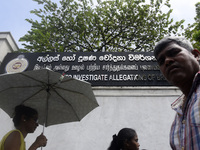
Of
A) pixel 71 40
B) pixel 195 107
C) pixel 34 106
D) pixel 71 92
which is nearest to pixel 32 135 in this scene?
pixel 34 106

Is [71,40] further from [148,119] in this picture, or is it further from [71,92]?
[71,92]

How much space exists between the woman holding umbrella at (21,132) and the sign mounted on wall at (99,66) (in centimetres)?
376

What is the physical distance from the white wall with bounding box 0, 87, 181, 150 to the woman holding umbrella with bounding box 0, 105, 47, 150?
8.67ft

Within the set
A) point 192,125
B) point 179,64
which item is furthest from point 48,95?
point 192,125

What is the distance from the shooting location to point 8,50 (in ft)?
24.9

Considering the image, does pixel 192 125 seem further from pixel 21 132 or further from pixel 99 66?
pixel 99 66

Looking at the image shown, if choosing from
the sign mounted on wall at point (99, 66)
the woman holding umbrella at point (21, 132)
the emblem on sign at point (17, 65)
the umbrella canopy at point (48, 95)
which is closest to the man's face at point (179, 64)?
the umbrella canopy at point (48, 95)

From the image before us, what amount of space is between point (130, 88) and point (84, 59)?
2.25 m

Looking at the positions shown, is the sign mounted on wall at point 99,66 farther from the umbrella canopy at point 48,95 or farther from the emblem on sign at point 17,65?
the umbrella canopy at point 48,95

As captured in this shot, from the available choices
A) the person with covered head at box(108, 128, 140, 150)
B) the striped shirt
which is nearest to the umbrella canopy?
the person with covered head at box(108, 128, 140, 150)

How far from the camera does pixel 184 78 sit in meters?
1.29

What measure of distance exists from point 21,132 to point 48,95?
0.86 meters

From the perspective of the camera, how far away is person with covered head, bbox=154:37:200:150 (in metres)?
1.06

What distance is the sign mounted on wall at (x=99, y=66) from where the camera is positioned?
6.19 m
